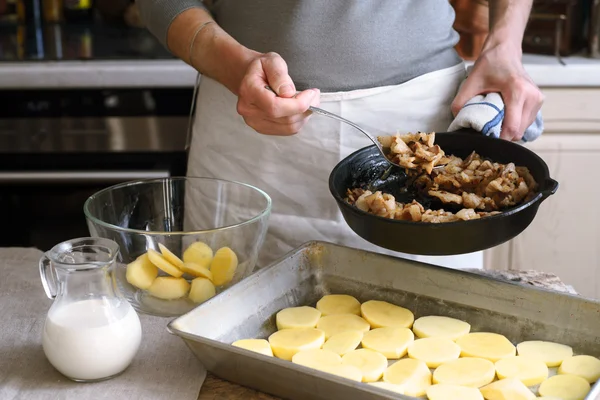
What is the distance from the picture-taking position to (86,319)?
894mm

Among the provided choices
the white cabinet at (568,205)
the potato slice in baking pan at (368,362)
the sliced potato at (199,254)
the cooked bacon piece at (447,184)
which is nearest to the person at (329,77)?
the cooked bacon piece at (447,184)

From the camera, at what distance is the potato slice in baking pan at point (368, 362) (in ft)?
2.90

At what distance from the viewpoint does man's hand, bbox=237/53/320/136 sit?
105 cm

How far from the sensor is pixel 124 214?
122 centimetres

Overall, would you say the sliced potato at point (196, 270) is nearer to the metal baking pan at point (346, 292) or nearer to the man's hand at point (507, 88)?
the metal baking pan at point (346, 292)

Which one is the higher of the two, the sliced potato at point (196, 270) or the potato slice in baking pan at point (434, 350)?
the sliced potato at point (196, 270)

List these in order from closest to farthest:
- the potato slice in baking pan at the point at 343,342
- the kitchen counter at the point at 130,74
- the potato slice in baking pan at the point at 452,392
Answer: the potato slice in baking pan at the point at 452,392, the potato slice in baking pan at the point at 343,342, the kitchen counter at the point at 130,74

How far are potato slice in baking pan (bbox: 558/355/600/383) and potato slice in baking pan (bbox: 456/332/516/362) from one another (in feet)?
0.19

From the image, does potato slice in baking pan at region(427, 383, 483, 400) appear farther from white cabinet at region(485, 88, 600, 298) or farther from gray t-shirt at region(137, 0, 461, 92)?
white cabinet at region(485, 88, 600, 298)

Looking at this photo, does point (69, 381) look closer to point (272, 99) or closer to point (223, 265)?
point (223, 265)

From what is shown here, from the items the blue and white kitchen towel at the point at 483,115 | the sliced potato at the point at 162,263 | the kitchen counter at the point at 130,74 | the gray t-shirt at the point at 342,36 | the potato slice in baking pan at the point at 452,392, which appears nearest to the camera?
the potato slice in baking pan at the point at 452,392

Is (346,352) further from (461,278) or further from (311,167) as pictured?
(311,167)

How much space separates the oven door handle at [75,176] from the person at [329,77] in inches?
31.8

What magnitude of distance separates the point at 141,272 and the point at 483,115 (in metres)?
0.52
